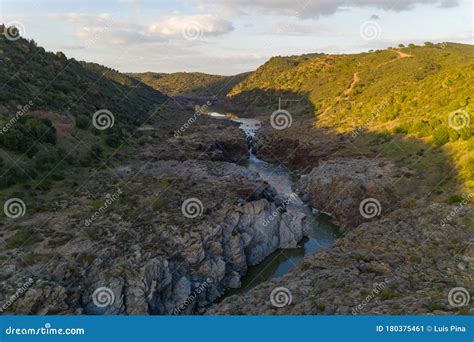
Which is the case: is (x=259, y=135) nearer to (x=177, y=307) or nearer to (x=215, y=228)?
(x=215, y=228)

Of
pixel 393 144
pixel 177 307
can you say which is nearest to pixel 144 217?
pixel 177 307

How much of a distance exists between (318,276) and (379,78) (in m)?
102
